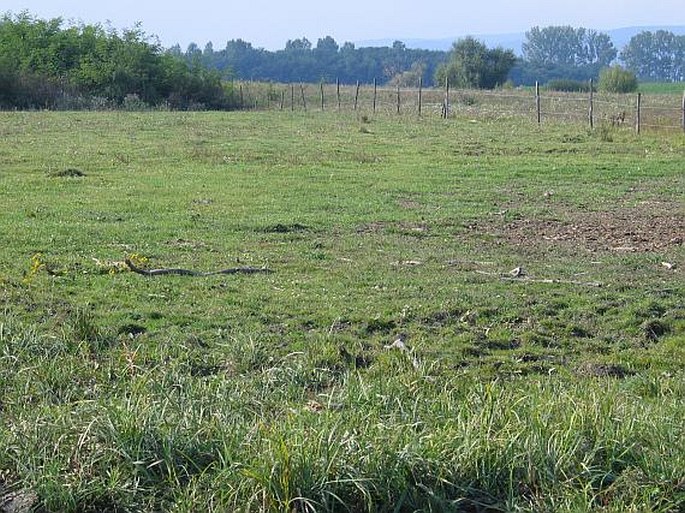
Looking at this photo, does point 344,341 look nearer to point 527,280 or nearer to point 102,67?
point 527,280

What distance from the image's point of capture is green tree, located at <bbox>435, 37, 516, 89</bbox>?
7769 cm

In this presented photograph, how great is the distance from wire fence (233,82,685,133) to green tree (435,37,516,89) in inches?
654

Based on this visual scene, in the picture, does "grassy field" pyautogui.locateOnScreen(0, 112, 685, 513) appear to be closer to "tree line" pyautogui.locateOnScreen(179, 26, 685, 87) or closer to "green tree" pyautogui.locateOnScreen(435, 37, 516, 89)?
"tree line" pyautogui.locateOnScreen(179, 26, 685, 87)

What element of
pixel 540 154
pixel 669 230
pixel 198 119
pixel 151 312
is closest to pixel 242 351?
pixel 151 312

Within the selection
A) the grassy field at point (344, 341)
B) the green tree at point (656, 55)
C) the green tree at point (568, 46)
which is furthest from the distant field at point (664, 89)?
the green tree at point (568, 46)

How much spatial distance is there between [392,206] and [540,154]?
368 inches

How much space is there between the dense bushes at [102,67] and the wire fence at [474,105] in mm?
2355

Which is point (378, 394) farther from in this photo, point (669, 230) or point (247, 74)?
point (247, 74)

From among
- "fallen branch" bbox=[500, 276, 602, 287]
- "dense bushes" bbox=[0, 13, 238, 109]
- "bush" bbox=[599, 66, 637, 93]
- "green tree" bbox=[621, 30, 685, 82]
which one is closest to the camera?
"fallen branch" bbox=[500, 276, 602, 287]

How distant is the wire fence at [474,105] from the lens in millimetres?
34219

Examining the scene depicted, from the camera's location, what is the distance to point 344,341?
8.35 meters

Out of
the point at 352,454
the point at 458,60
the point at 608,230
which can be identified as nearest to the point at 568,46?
the point at 458,60

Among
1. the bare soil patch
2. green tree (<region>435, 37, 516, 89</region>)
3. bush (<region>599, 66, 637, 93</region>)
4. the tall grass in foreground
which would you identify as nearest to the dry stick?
the bare soil patch

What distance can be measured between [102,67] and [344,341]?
146 feet
